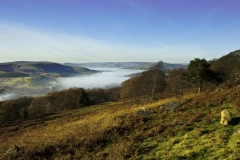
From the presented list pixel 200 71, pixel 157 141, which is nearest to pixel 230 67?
pixel 200 71

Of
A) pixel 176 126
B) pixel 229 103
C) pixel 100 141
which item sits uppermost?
pixel 229 103

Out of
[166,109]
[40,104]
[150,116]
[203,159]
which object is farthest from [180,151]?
[40,104]

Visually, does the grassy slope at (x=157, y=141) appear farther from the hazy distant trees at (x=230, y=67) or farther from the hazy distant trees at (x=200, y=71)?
the hazy distant trees at (x=230, y=67)

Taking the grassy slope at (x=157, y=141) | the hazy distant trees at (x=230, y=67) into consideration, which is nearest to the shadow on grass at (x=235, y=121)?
the grassy slope at (x=157, y=141)

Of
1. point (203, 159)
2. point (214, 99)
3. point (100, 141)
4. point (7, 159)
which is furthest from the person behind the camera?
point (214, 99)

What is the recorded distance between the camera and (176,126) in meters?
14.7

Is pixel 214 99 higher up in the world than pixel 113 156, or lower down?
higher up

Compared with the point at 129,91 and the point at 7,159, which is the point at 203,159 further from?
the point at 129,91

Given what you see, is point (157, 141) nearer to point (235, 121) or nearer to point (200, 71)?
point (235, 121)

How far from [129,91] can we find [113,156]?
9169 centimetres

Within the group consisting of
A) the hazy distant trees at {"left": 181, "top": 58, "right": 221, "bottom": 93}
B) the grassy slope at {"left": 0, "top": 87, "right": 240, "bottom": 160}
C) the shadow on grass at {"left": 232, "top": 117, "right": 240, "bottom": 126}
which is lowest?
the grassy slope at {"left": 0, "top": 87, "right": 240, "bottom": 160}

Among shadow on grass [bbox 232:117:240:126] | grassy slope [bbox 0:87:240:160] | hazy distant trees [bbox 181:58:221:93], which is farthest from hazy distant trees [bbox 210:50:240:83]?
shadow on grass [bbox 232:117:240:126]

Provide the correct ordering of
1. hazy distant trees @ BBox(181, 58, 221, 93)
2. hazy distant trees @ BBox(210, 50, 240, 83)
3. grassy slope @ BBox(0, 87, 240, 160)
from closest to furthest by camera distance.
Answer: grassy slope @ BBox(0, 87, 240, 160) < hazy distant trees @ BBox(181, 58, 221, 93) < hazy distant trees @ BBox(210, 50, 240, 83)

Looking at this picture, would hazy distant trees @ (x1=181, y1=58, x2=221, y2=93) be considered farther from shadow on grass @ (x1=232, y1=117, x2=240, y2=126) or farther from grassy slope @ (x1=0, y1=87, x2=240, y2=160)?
shadow on grass @ (x1=232, y1=117, x2=240, y2=126)
